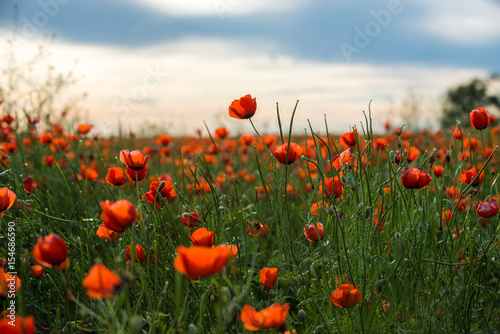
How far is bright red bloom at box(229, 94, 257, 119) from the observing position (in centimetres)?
160

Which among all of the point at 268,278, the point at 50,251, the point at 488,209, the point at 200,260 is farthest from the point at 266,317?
the point at 488,209

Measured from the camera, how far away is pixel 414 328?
4.74 ft

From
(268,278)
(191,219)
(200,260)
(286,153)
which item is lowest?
(268,278)

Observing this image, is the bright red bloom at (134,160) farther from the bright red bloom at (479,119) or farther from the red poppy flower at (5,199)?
the bright red bloom at (479,119)

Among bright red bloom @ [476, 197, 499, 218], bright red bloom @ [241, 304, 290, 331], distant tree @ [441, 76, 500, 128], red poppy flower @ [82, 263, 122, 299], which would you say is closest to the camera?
red poppy flower @ [82, 263, 122, 299]

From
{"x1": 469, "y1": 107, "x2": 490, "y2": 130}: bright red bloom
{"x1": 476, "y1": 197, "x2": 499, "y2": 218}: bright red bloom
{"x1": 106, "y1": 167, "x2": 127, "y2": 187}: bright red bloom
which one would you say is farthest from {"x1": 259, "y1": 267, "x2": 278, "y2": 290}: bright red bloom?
{"x1": 469, "y1": 107, "x2": 490, "y2": 130}: bright red bloom

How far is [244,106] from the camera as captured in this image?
1.60 metres

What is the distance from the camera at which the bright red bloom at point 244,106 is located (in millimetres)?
1597

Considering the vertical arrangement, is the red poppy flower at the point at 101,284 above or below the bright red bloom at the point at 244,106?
below

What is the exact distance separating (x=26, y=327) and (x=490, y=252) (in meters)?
1.64

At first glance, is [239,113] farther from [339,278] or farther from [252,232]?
[339,278]

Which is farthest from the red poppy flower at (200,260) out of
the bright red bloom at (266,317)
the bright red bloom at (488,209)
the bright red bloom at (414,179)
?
the bright red bloom at (488,209)

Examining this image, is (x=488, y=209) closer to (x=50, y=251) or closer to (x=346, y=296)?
(x=346, y=296)

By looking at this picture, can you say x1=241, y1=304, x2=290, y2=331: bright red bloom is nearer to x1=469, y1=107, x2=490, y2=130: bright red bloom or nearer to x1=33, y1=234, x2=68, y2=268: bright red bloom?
x1=33, y1=234, x2=68, y2=268: bright red bloom
